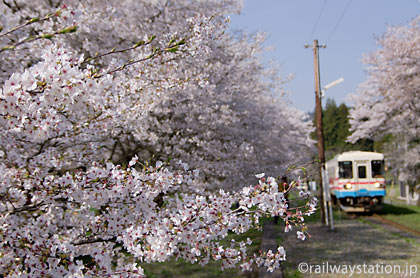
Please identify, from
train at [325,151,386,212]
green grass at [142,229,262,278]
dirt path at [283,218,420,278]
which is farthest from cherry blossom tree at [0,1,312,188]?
train at [325,151,386,212]

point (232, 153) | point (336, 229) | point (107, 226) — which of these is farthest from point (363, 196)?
point (107, 226)

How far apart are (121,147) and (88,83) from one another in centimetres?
920

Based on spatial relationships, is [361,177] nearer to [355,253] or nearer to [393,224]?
[393,224]

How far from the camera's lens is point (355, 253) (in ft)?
32.6

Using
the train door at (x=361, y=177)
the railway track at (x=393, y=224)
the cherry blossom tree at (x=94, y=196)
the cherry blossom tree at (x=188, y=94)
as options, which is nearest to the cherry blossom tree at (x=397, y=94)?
the train door at (x=361, y=177)

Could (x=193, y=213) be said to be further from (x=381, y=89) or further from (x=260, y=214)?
(x=381, y=89)

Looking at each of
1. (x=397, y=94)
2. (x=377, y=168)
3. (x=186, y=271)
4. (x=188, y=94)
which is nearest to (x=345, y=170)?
(x=377, y=168)

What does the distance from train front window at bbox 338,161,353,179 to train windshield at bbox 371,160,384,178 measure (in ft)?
3.74

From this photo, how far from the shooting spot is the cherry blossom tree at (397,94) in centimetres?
1939

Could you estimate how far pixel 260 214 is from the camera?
10.7ft

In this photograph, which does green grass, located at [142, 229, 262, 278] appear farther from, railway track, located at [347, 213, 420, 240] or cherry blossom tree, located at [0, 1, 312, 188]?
railway track, located at [347, 213, 420, 240]

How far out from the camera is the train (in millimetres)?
19969

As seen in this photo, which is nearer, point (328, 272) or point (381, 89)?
point (328, 272)

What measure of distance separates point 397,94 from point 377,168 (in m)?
3.94
